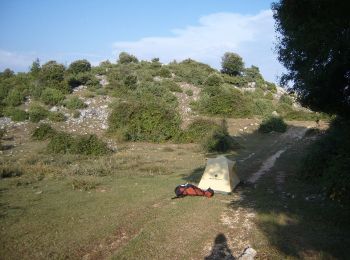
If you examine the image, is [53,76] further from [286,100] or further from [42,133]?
[286,100]

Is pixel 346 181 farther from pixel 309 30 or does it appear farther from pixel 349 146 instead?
pixel 309 30

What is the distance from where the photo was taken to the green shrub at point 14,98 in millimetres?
36062

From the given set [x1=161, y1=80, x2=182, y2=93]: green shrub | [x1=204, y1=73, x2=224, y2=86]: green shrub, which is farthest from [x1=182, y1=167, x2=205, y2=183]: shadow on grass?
[x1=204, y1=73, x2=224, y2=86]: green shrub

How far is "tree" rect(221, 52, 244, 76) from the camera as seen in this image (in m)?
59.5

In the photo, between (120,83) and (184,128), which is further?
(120,83)

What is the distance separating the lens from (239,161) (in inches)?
824

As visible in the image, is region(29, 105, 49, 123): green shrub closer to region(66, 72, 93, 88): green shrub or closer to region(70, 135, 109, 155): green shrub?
region(66, 72, 93, 88): green shrub

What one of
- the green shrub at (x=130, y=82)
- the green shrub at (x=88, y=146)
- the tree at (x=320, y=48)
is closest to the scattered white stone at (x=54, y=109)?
the green shrub at (x=130, y=82)

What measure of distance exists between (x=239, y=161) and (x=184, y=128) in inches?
464

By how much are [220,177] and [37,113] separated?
23.1 metres

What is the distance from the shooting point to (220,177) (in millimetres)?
13969

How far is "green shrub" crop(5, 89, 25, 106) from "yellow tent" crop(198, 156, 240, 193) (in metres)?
27.1


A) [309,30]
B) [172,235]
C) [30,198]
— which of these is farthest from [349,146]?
[30,198]

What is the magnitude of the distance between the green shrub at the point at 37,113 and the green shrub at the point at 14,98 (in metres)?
3.10
